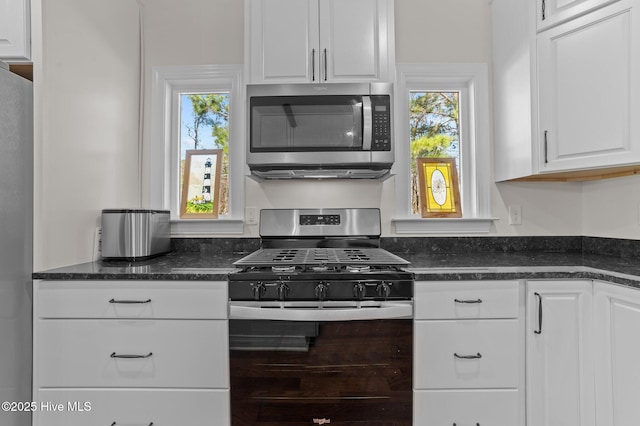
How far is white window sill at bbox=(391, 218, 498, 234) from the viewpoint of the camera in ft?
7.29

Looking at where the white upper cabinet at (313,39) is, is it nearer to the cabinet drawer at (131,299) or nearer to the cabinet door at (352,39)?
the cabinet door at (352,39)

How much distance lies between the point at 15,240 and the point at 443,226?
212 centimetres

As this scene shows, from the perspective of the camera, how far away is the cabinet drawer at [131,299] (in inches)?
58.9

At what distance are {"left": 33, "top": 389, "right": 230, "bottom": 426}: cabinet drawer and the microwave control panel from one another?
4.33ft

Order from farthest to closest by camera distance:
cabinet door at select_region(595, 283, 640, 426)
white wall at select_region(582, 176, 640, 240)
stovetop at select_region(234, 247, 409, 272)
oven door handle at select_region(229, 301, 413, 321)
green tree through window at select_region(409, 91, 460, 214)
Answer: green tree through window at select_region(409, 91, 460, 214) < white wall at select_region(582, 176, 640, 240) < stovetop at select_region(234, 247, 409, 272) < oven door handle at select_region(229, 301, 413, 321) < cabinet door at select_region(595, 283, 640, 426)

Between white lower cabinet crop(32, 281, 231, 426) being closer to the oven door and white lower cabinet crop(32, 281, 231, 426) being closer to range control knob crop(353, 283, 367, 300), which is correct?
the oven door

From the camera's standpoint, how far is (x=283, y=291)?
1504 millimetres

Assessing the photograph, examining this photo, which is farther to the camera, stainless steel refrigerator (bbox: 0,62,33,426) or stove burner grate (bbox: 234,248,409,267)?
stove burner grate (bbox: 234,248,409,267)

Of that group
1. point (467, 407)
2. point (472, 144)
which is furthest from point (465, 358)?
point (472, 144)

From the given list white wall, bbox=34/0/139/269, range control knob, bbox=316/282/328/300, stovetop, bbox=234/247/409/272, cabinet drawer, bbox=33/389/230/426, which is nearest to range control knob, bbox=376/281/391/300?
stovetop, bbox=234/247/409/272

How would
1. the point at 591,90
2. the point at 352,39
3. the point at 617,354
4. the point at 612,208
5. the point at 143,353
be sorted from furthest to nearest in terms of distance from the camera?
the point at 612,208 < the point at 352,39 < the point at 591,90 < the point at 143,353 < the point at 617,354

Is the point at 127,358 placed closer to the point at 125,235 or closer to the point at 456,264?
the point at 125,235

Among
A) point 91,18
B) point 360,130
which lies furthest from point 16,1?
point 360,130

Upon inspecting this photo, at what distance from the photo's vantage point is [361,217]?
2207mm
